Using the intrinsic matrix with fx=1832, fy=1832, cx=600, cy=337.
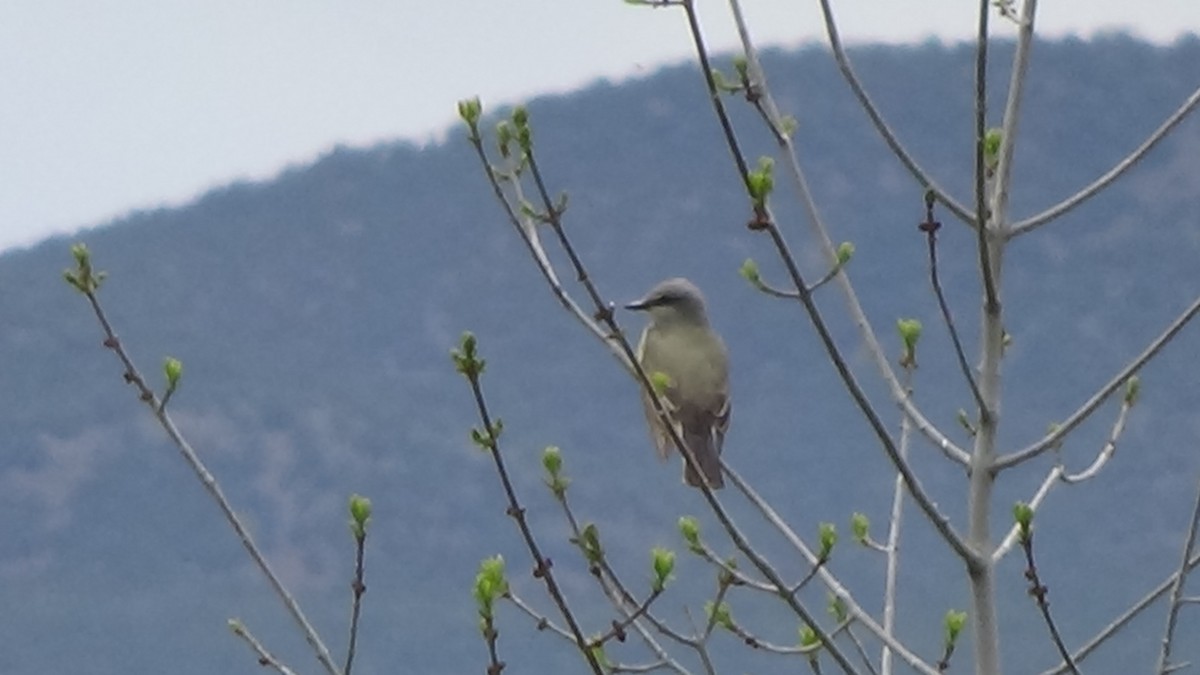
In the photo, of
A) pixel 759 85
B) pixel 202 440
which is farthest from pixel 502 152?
pixel 202 440

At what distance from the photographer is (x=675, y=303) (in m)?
1.68

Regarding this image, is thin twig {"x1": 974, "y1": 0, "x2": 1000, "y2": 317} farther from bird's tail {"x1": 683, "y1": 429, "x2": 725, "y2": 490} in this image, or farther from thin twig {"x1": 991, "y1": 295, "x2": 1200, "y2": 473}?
bird's tail {"x1": 683, "y1": 429, "x2": 725, "y2": 490}

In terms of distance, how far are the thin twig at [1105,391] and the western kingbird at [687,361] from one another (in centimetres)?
36

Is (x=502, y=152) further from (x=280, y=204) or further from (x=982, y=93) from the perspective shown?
(x=280, y=204)

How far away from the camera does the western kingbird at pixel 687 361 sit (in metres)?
1.53

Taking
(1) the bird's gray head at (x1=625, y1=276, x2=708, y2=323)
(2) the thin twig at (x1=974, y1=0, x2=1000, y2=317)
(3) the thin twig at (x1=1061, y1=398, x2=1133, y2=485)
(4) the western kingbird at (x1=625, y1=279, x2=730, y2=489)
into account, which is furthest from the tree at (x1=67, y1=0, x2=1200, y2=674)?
(1) the bird's gray head at (x1=625, y1=276, x2=708, y2=323)

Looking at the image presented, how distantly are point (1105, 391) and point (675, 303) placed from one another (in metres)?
0.66

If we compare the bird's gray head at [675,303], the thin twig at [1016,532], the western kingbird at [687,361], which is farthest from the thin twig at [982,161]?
the bird's gray head at [675,303]

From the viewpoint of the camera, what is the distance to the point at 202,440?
242 cm

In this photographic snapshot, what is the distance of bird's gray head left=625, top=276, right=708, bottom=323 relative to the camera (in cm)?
166

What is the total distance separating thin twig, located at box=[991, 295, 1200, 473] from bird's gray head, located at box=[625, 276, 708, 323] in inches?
21.3

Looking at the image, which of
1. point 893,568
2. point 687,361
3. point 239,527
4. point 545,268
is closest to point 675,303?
point 687,361

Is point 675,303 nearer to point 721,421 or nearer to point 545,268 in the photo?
point 721,421

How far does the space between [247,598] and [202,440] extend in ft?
0.76
